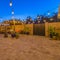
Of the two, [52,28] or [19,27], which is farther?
[19,27]

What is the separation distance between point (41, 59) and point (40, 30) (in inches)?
963

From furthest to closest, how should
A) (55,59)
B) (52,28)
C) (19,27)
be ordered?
(19,27)
(52,28)
(55,59)

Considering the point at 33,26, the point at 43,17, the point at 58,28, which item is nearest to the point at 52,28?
the point at 58,28

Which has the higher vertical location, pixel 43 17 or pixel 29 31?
pixel 43 17

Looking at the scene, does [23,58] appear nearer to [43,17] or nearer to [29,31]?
[29,31]

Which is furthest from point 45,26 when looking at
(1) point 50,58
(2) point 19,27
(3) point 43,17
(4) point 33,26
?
(3) point 43,17

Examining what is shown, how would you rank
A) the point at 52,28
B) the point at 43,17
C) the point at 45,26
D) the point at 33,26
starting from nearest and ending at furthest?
the point at 52,28 < the point at 45,26 < the point at 33,26 < the point at 43,17

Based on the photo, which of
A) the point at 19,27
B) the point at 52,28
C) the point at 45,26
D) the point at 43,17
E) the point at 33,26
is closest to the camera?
the point at 52,28

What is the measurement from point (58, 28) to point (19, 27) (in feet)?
51.4

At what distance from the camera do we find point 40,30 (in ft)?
111

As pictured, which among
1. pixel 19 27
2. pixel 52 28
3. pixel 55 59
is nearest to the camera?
pixel 55 59

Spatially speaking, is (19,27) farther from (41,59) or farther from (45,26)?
(41,59)

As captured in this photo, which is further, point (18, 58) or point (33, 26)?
point (33, 26)

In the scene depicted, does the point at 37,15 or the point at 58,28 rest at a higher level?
the point at 37,15
